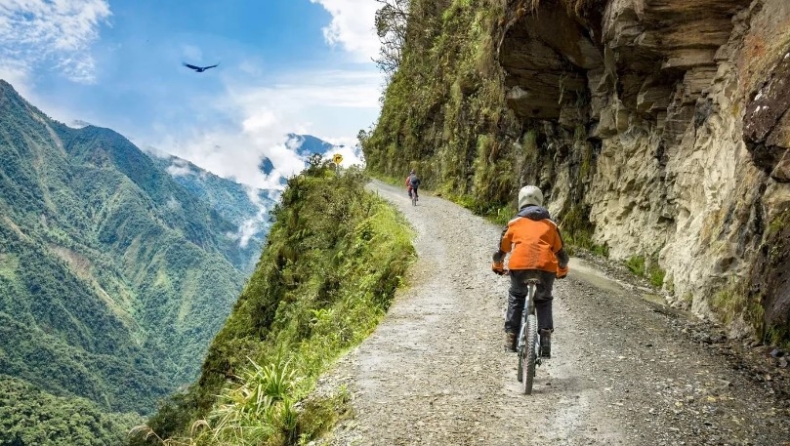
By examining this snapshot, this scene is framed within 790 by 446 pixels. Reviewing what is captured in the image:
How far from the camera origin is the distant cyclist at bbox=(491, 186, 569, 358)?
6.12 m

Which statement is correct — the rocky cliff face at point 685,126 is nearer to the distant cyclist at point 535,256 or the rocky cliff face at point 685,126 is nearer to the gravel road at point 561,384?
the gravel road at point 561,384

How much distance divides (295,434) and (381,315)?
547 centimetres

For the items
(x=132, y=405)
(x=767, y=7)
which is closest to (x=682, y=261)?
(x=767, y=7)

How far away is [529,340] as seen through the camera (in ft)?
19.8

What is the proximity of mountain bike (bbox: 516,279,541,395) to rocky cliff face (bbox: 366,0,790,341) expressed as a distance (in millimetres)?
3258

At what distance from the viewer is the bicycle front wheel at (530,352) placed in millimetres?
6047

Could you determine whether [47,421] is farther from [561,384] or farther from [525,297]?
[525,297]

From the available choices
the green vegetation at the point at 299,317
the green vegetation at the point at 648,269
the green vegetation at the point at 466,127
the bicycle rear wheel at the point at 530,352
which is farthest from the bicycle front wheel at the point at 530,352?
the green vegetation at the point at 466,127

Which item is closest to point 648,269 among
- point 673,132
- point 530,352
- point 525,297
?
point 673,132

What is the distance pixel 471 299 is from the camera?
1136cm

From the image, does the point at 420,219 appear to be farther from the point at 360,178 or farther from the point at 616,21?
the point at 616,21

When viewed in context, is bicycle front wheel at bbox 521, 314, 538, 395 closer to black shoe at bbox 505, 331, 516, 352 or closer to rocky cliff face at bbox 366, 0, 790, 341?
black shoe at bbox 505, 331, 516, 352

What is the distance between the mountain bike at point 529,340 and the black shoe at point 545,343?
1.8 inches

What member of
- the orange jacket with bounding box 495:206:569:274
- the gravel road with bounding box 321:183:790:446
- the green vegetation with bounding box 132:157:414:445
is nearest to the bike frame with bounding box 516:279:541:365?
the orange jacket with bounding box 495:206:569:274
